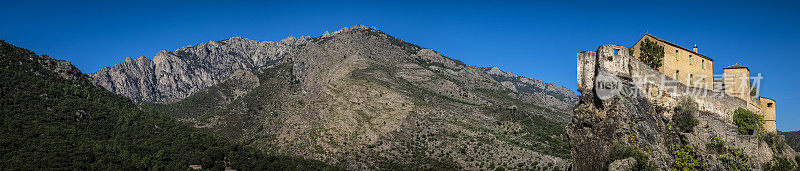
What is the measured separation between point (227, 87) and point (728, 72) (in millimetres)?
101069

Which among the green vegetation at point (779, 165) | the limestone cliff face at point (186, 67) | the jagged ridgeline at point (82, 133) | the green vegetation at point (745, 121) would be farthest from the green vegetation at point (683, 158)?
the limestone cliff face at point (186, 67)

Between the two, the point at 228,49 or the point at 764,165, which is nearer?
the point at 764,165

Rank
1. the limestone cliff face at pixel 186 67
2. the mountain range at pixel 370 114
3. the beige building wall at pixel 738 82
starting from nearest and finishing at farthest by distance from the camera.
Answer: the beige building wall at pixel 738 82
the mountain range at pixel 370 114
the limestone cliff face at pixel 186 67

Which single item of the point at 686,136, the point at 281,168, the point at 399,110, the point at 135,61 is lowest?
the point at 281,168

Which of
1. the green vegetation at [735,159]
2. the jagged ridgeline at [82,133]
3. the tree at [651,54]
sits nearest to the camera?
the green vegetation at [735,159]

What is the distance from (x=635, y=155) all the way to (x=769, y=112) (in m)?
22.3

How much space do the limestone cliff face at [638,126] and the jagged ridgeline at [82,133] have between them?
127 feet

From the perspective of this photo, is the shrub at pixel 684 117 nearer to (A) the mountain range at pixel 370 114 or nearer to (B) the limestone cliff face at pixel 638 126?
(B) the limestone cliff face at pixel 638 126

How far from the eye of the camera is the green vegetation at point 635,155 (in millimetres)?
31891

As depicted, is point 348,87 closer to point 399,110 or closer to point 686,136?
point 399,110

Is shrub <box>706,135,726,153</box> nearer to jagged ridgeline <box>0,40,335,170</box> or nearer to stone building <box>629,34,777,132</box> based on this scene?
stone building <box>629,34,777,132</box>

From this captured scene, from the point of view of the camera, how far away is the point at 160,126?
7300 cm

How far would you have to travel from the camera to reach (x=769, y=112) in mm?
47031

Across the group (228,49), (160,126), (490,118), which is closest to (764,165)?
(490,118)
